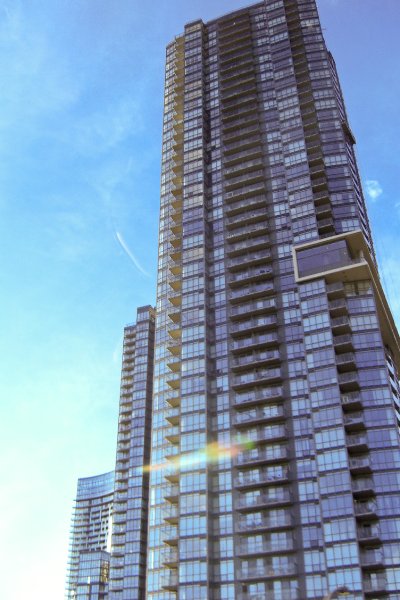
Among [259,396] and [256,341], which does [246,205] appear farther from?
[259,396]

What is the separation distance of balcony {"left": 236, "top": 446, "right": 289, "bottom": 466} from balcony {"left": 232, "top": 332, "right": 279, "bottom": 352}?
1608cm

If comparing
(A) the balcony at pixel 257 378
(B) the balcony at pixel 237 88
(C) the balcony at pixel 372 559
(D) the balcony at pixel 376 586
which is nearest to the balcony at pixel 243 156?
(B) the balcony at pixel 237 88

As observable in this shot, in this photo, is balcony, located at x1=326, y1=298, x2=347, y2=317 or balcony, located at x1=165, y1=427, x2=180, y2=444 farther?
balcony, located at x1=165, y1=427, x2=180, y2=444

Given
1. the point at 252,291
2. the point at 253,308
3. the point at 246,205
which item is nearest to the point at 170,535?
the point at 253,308

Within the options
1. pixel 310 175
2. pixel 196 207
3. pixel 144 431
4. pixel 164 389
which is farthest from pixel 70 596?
pixel 310 175

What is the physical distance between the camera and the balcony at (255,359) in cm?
9906

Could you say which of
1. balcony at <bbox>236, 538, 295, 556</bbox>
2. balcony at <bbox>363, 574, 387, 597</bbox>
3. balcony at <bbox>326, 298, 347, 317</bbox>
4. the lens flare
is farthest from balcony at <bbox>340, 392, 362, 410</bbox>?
balcony at <bbox>363, 574, 387, 597</bbox>

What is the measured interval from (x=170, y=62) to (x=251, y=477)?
320 ft

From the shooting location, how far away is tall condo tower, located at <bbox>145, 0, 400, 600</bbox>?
83.8 m

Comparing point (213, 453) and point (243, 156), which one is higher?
point (243, 156)

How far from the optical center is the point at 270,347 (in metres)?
101

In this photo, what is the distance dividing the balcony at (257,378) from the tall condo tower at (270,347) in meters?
0.25

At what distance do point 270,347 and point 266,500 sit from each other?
23.3 metres

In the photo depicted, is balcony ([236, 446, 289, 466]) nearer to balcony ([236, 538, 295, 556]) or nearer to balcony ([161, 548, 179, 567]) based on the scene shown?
balcony ([236, 538, 295, 556])
